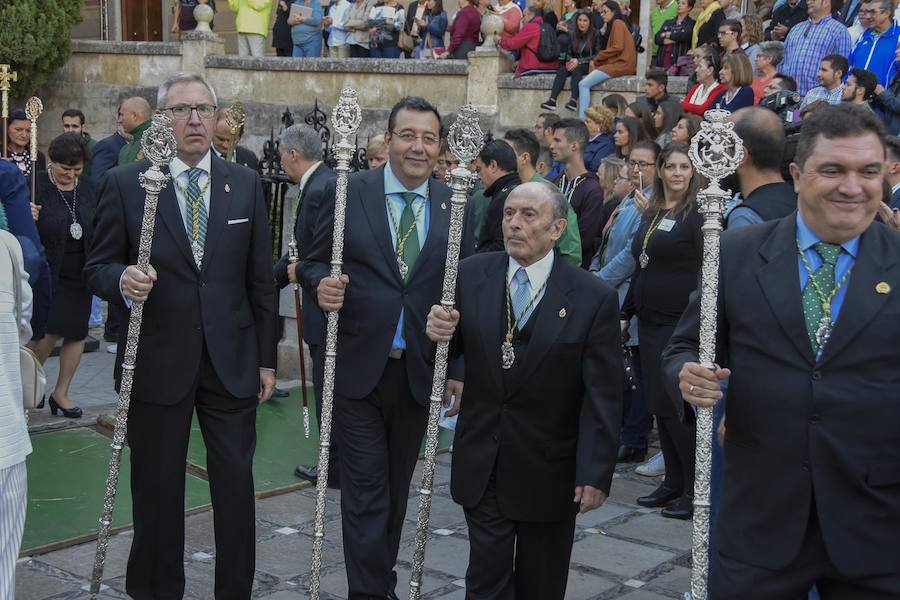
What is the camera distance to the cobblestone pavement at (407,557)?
5.70 meters

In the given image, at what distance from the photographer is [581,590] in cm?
580

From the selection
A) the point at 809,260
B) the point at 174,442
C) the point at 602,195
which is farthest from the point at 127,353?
the point at 602,195

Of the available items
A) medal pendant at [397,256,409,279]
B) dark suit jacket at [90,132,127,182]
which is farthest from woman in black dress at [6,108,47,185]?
medal pendant at [397,256,409,279]

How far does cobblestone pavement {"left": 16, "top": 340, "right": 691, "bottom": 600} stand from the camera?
570 cm

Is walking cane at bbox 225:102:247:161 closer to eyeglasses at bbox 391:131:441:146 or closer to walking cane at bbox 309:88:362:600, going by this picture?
walking cane at bbox 309:88:362:600

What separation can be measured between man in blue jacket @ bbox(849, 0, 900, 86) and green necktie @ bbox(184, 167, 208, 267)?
826cm

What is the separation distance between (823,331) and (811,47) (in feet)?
30.3

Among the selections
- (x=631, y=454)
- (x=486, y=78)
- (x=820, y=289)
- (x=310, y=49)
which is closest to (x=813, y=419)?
(x=820, y=289)

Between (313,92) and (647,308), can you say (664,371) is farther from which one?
(313,92)

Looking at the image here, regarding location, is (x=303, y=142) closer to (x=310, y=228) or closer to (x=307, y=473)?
(x=310, y=228)

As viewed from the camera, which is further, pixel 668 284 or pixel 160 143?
pixel 668 284

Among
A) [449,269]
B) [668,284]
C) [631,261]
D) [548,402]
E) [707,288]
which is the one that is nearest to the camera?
[707,288]

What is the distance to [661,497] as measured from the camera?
7141 mm

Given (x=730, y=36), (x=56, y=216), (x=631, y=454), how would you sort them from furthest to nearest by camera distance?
1. (x=730, y=36)
2. (x=56, y=216)
3. (x=631, y=454)
